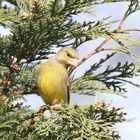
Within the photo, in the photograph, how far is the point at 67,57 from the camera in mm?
3625

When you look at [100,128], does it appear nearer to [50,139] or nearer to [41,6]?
[50,139]

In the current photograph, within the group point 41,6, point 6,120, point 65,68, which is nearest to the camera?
point 6,120

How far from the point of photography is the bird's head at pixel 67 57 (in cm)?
350

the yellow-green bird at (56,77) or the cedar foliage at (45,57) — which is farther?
the yellow-green bird at (56,77)

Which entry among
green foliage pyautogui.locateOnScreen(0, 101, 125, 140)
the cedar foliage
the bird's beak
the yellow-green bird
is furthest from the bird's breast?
green foliage pyautogui.locateOnScreen(0, 101, 125, 140)

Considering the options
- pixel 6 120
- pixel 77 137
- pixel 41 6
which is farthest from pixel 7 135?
pixel 41 6

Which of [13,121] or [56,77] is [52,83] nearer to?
[56,77]

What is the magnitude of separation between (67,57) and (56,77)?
0.17 m

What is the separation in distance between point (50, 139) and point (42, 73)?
0.93 meters

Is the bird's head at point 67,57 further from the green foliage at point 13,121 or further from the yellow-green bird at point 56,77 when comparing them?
the green foliage at point 13,121

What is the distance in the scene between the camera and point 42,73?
3467mm

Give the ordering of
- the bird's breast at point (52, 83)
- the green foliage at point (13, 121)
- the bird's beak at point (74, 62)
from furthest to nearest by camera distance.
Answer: the bird's breast at point (52, 83), the bird's beak at point (74, 62), the green foliage at point (13, 121)

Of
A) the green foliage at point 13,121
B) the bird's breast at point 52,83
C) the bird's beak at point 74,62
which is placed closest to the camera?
the green foliage at point 13,121

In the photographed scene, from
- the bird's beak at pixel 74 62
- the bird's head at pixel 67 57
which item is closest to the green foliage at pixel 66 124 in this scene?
the bird's beak at pixel 74 62
